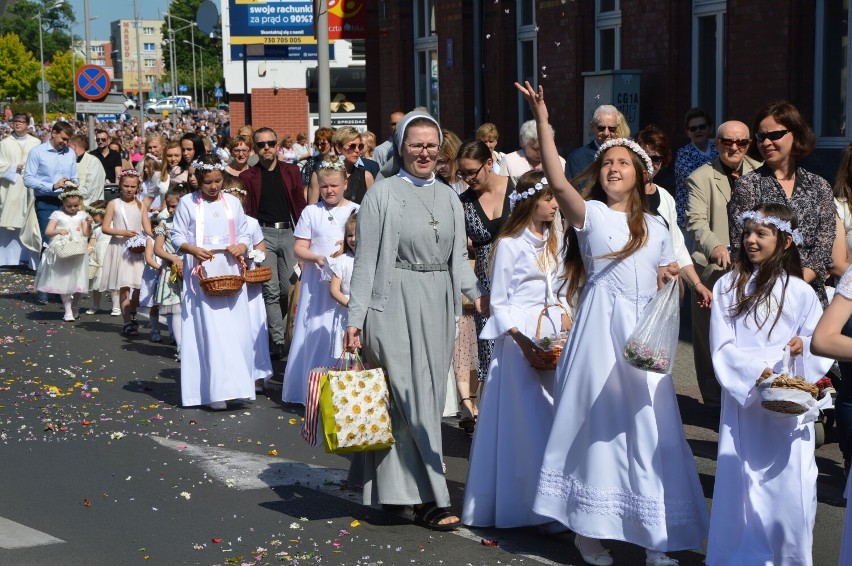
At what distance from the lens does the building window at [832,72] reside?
564 inches

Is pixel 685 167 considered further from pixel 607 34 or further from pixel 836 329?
pixel 607 34

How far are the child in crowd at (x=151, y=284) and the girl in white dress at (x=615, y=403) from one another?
7.17 meters

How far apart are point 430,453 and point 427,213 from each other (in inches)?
47.3

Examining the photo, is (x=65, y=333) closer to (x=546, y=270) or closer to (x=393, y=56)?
(x=546, y=270)

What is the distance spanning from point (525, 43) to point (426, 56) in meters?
4.13

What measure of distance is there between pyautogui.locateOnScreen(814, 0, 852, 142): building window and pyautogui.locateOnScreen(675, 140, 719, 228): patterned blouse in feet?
12.3

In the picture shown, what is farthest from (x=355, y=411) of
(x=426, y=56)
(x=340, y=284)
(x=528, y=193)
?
(x=426, y=56)

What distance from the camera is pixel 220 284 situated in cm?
1012

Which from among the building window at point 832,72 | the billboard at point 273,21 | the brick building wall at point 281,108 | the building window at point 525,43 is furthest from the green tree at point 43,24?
the building window at point 832,72

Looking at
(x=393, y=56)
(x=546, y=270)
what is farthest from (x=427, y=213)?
(x=393, y=56)

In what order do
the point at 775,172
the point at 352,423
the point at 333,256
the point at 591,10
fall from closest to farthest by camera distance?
the point at 352,423
the point at 775,172
the point at 333,256
the point at 591,10

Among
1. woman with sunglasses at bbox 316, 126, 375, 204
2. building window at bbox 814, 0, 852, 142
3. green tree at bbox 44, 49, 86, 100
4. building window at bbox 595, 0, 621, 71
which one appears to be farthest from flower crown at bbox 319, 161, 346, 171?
green tree at bbox 44, 49, 86, 100

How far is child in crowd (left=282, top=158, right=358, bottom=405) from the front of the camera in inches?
400

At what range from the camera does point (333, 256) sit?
10086 millimetres
